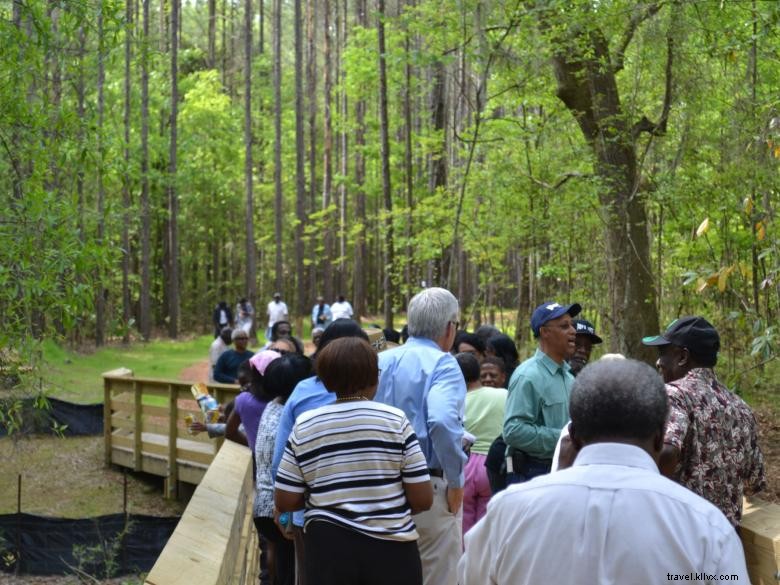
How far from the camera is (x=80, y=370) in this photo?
27734 mm

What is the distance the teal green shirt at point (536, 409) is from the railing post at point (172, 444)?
983cm

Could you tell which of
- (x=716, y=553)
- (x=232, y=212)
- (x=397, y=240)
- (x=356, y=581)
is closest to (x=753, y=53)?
(x=356, y=581)

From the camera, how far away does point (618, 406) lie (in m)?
2.52

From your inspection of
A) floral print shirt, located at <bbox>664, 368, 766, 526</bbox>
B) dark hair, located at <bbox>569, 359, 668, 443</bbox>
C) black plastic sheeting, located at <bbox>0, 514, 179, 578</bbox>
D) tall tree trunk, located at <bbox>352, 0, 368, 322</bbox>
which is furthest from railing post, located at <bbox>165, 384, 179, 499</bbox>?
tall tree trunk, located at <bbox>352, 0, 368, 322</bbox>

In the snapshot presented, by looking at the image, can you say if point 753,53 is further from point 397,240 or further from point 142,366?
point 142,366

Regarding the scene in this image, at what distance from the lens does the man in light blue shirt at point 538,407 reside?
531 cm

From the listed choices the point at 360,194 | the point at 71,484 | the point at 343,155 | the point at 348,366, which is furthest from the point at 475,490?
the point at 360,194

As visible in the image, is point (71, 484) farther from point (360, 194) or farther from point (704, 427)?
point (360, 194)

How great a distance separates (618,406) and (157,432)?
1478cm

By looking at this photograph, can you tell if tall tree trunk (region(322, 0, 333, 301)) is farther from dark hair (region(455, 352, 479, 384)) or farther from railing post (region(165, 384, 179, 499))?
dark hair (region(455, 352, 479, 384))

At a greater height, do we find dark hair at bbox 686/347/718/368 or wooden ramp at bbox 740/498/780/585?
dark hair at bbox 686/347/718/368

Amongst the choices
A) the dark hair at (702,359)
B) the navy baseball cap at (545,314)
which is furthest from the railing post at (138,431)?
the dark hair at (702,359)

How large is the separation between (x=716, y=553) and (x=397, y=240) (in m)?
23.4

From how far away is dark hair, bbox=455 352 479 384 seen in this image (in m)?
6.62
